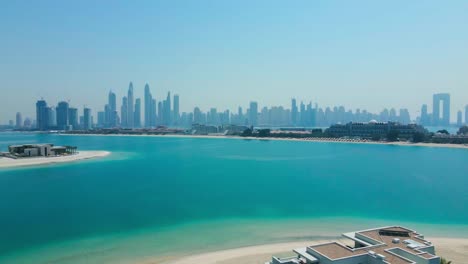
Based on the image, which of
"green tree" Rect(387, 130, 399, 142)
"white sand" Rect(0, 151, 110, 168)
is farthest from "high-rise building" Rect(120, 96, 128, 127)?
"white sand" Rect(0, 151, 110, 168)

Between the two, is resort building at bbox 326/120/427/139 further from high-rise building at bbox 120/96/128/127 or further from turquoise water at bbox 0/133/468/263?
high-rise building at bbox 120/96/128/127

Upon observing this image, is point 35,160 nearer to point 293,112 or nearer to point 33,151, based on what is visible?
point 33,151

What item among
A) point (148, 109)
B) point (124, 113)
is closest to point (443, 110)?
point (148, 109)

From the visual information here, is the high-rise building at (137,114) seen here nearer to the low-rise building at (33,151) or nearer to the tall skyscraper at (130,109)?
the tall skyscraper at (130,109)

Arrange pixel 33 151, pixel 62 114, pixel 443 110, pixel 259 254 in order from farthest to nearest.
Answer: pixel 443 110 → pixel 62 114 → pixel 33 151 → pixel 259 254

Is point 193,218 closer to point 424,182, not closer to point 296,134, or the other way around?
point 424,182

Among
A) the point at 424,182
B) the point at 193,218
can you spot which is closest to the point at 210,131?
the point at 424,182
